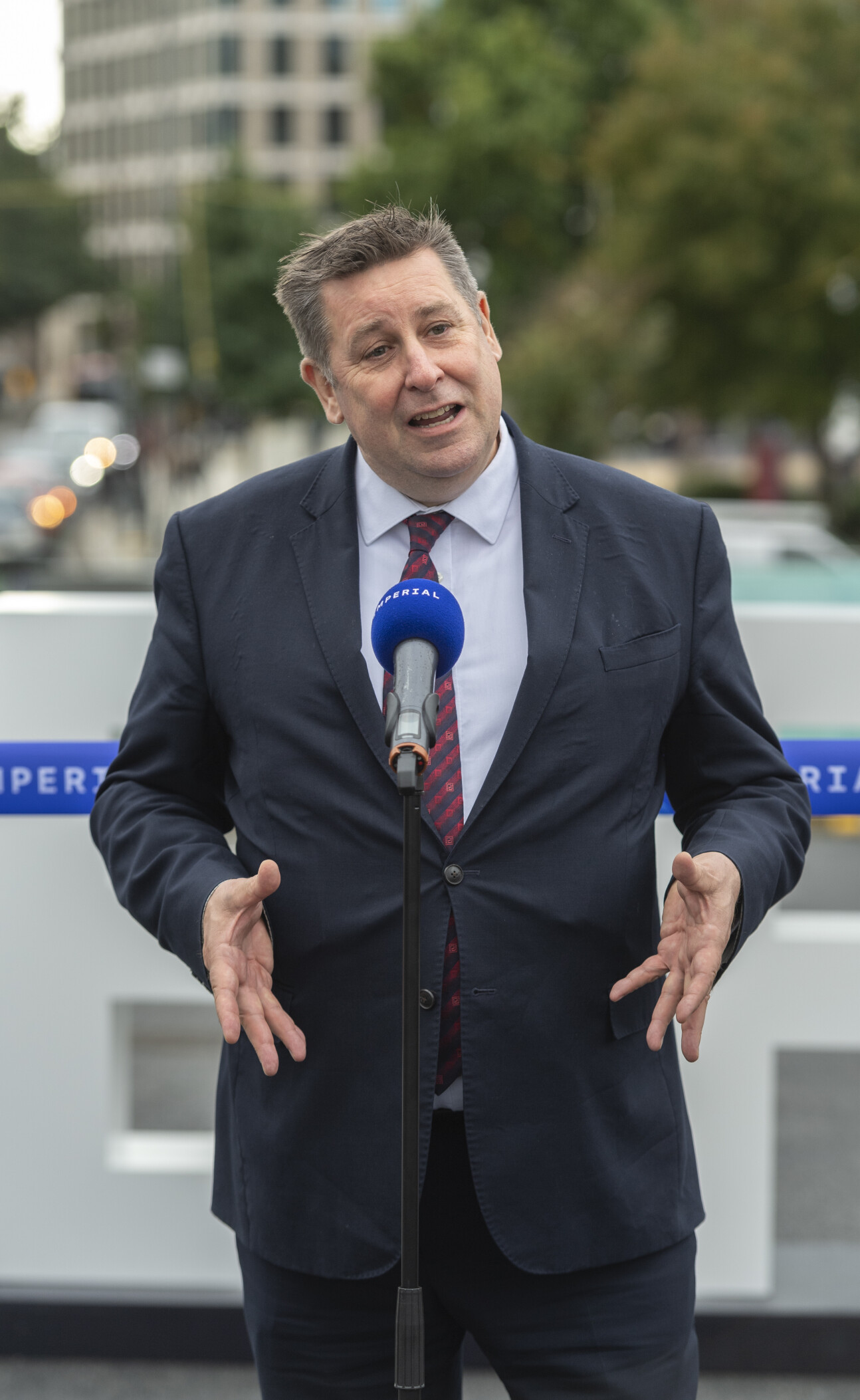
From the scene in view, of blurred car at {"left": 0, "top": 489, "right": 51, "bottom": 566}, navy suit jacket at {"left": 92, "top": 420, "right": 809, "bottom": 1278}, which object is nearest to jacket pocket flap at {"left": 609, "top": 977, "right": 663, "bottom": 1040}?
navy suit jacket at {"left": 92, "top": 420, "right": 809, "bottom": 1278}

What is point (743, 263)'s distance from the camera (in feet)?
66.6

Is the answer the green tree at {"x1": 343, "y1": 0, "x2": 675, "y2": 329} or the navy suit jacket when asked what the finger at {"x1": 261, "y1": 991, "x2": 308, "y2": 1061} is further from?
the green tree at {"x1": 343, "y1": 0, "x2": 675, "y2": 329}

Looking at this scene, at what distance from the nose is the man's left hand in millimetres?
758

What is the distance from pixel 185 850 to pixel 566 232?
106ft

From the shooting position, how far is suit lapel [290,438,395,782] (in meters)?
2.31

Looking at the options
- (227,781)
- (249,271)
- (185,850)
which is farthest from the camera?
(249,271)

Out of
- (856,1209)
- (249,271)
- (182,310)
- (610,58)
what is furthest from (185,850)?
(182,310)

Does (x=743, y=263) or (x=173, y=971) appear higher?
(x=743, y=263)

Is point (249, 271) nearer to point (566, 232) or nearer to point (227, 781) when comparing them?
point (566, 232)

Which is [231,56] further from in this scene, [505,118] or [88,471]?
[88,471]

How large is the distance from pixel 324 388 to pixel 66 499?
76.9 feet

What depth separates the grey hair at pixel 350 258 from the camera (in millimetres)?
2348

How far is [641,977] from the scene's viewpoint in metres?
2.20

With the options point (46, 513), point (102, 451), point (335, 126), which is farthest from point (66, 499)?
point (335, 126)
